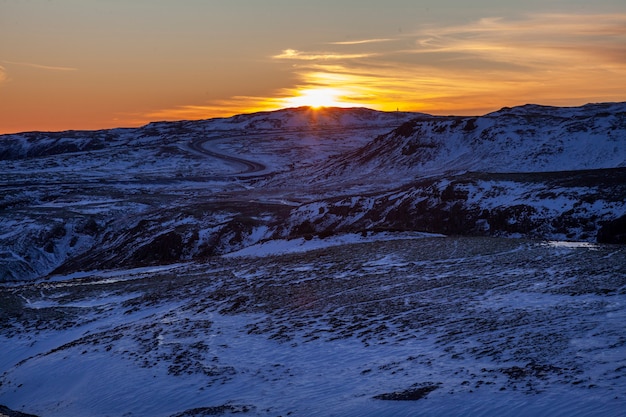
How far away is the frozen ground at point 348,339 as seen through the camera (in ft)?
50.2

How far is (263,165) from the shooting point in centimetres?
14925

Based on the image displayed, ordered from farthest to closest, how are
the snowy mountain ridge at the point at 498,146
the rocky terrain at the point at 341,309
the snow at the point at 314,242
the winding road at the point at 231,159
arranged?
1. the winding road at the point at 231,159
2. the snowy mountain ridge at the point at 498,146
3. the snow at the point at 314,242
4. the rocky terrain at the point at 341,309

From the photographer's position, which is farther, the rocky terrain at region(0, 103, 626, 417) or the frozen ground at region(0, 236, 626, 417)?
the rocky terrain at region(0, 103, 626, 417)

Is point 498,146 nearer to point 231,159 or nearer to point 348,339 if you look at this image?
point 231,159

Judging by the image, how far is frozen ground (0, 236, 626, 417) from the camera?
15.3m

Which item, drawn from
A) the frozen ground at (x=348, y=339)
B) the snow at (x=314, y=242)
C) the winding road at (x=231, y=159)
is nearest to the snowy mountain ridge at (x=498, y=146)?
the winding road at (x=231, y=159)

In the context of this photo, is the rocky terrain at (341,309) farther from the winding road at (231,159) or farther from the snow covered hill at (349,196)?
the winding road at (231,159)

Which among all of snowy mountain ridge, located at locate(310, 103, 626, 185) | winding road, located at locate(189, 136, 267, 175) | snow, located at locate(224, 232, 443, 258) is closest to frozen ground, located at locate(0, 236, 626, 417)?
snow, located at locate(224, 232, 443, 258)

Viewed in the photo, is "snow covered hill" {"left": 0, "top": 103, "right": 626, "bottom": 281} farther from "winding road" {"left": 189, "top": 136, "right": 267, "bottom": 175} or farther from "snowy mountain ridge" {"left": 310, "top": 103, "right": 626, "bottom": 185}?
"winding road" {"left": 189, "top": 136, "right": 267, "bottom": 175}

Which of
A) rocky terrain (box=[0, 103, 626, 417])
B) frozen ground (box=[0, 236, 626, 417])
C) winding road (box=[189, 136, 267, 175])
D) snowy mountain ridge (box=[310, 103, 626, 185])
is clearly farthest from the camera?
winding road (box=[189, 136, 267, 175])

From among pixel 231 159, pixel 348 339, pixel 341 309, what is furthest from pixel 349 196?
pixel 231 159

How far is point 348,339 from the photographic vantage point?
67.1ft

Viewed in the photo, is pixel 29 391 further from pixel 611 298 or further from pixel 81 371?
pixel 611 298

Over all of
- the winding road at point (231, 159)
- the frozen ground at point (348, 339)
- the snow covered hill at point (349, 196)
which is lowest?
the frozen ground at point (348, 339)
